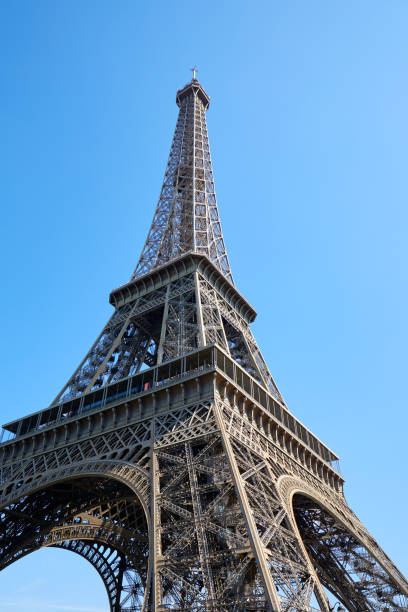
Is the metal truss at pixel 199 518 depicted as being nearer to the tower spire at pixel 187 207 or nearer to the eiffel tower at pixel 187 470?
the eiffel tower at pixel 187 470

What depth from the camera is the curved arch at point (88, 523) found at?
28156mm

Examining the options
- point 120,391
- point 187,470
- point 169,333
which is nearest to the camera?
point 187,470

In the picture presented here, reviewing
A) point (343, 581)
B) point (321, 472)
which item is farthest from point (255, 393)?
point (343, 581)

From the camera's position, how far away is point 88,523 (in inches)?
1377

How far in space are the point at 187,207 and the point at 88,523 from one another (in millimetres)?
25793

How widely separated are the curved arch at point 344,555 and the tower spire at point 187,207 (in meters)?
17.1

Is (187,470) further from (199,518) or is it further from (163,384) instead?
(163,384)

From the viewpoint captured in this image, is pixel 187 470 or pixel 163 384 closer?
pixel 187 470

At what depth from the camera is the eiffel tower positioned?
697 inches

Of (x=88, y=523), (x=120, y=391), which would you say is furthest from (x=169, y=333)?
(x=88, y=523)

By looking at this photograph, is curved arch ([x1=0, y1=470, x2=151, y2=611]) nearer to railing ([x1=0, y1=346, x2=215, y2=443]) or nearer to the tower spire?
railing ([x1=0, y1=346, x2=215, y2=443])

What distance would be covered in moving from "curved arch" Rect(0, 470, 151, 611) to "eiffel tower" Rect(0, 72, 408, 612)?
9cm

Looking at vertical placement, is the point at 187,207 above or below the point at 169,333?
above

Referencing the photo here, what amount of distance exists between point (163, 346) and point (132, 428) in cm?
543
